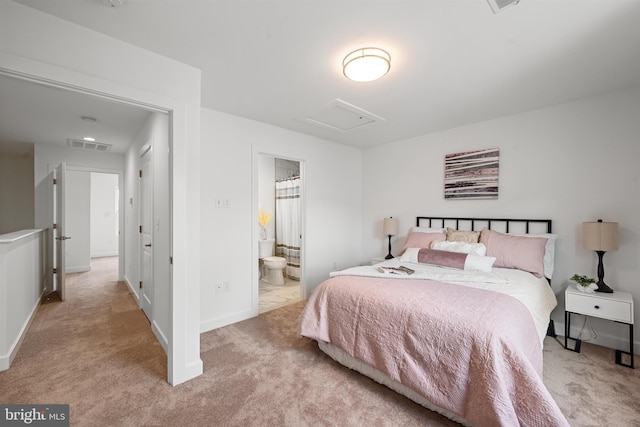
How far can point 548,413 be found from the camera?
1279mm

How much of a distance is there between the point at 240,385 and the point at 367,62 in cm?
251

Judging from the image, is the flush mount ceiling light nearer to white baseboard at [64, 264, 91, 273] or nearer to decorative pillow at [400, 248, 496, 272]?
decorative pillow at [400, 248, 496, 272]

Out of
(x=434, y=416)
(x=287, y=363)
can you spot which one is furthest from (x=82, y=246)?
(x=434, y=416)

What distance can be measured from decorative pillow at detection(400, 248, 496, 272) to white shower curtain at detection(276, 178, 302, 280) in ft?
7.84

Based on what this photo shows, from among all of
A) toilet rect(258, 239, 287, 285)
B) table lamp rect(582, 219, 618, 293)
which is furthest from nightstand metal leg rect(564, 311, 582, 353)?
toilet rect(258, 239, 287, 285)

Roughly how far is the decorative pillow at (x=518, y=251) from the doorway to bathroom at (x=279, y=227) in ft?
9.13

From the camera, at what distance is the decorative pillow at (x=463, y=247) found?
115 inches

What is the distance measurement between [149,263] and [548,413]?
360 centimetres

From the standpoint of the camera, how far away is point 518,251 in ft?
8.98

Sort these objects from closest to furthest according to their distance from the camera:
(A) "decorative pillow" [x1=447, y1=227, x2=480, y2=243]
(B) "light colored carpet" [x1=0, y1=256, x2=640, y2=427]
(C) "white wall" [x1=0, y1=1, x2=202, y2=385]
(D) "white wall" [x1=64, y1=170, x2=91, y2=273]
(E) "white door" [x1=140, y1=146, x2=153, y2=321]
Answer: (C) "white wall" [x1=0, y1=1, x2=202, y2=385], (B) "light colored carpet" [x1=0, y1=256, x2=640, y2=427], (E) "white door" [x1=140, y1=146, x2=153, y2=321], (A) "decorative pillow" [x1=447, y1=227, x2=480, y2=243], (D) "white wall" [x1=64, y1=170, x2=91, y2=273]

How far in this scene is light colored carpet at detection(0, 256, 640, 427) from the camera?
1.68 m

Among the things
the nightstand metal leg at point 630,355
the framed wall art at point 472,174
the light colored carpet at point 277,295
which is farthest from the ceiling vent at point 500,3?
the light colored carpet at point 277,295

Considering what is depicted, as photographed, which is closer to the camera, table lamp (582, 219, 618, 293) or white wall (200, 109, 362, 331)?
table lamp (582, 219, 618, 293)

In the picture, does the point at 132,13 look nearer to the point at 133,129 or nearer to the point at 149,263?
the point at 133,129
